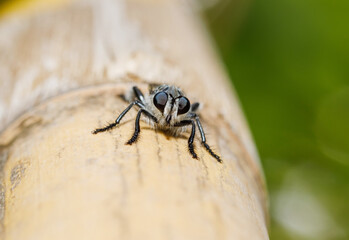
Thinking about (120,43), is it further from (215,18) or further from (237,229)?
(215,18)

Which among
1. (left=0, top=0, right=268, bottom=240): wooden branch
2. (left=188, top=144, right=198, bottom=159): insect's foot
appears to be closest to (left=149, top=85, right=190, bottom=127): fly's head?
(left=0, top=0, right=268, bottom=240): wooden branch

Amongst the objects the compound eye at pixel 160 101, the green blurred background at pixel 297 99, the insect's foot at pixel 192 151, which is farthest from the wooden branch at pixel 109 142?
the green blurred background at pixel 297 99

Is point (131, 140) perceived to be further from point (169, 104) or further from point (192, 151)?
point (169, 104)

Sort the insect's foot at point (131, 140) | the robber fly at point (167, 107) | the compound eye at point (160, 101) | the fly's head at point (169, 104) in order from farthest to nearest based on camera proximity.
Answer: the compound eye at point (160, 101) → the fly's head at point (169, 104) → the robber fly at point (167, 107) → the insect's foot at point (131, 140)

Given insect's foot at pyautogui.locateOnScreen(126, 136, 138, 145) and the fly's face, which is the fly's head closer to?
the fly's face

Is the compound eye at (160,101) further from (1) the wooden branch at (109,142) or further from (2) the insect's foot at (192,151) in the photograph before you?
(2) the insect's foot at (192,151)

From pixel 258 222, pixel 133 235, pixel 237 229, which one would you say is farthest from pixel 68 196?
pixel 258 222

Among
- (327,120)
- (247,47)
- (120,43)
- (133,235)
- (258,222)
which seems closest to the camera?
(133,235)
